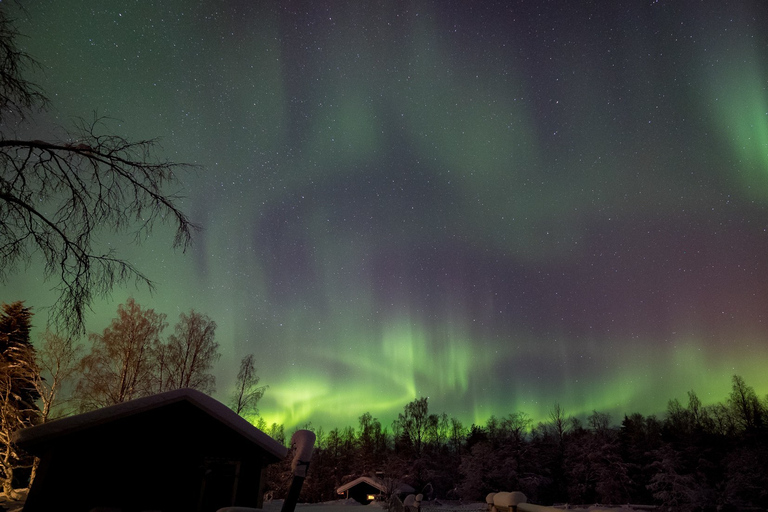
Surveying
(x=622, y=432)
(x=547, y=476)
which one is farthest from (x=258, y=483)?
(x=622, y=432)

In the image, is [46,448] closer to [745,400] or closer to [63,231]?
[63,231]

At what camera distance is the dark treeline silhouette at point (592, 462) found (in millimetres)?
30469

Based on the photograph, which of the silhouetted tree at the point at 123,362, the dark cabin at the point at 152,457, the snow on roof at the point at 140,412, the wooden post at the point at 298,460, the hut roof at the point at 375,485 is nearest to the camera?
the wooden post at the point at 298,460

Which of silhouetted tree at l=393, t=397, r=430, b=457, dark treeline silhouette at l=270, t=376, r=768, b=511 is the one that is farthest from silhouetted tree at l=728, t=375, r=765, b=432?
silhouetted tree at l=393, t=397, r=430, b=457

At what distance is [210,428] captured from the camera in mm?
8922

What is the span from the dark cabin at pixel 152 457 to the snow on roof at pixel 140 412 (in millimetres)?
14

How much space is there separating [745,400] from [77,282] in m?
55.7

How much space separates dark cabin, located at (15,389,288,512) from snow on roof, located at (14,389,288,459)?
0.01 meters

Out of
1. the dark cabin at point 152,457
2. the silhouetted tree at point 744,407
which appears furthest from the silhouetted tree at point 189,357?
the silhouetted tree at point 744,407

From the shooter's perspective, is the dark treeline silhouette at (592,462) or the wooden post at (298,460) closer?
the wooden post at (298,460)

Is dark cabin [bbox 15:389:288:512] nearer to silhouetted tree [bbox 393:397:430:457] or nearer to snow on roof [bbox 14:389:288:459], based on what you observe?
snow on roof [bbox 14:389:288:459]

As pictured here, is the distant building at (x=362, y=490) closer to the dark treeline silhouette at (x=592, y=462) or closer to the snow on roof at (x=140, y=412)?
the dark treeline silhouette at (x=592, y=462)

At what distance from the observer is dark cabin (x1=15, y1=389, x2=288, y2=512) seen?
7332mm

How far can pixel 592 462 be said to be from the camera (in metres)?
38.7
